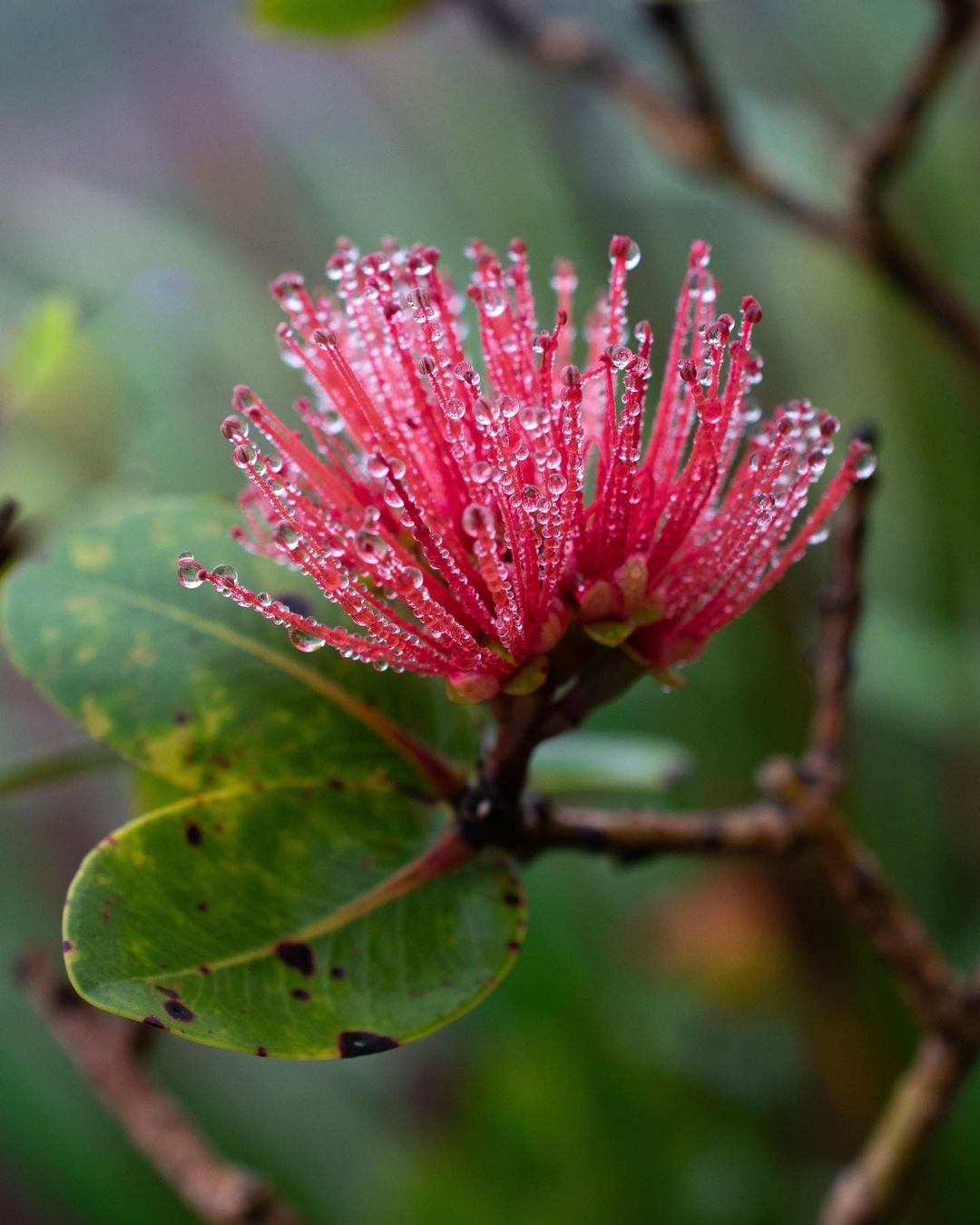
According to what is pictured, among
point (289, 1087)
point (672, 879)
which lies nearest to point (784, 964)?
point (672, 879)

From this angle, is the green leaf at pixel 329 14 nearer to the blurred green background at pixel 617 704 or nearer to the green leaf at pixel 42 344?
the blurred green background at pixel 617 704

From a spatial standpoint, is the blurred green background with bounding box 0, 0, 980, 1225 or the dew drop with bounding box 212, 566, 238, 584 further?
the blurred green background with bounding box 0, 0, 980, 1225

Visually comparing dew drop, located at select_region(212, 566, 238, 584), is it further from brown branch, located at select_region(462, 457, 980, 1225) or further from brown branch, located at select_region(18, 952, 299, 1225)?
brown branch, located at select_region(18, 952, 299, 1225)

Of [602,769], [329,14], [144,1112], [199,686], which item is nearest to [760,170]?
[329,14]

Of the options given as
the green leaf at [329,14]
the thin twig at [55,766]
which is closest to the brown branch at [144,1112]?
the thin twig at [55,766]

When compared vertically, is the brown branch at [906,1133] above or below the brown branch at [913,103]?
below

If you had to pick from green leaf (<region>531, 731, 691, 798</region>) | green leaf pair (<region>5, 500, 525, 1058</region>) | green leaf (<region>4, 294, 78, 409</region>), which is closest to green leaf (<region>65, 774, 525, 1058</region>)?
green leaf pair (<region>5, 500, 525, 1058</region>)

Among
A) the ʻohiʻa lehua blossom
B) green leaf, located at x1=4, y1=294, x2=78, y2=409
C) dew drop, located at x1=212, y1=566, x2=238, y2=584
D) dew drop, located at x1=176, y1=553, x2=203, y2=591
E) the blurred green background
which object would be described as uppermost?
the ʻohiʻa lehua blossom

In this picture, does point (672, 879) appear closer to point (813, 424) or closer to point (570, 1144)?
point (570, 1144)
